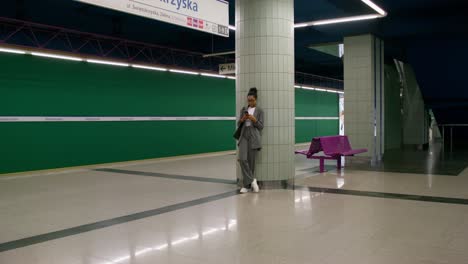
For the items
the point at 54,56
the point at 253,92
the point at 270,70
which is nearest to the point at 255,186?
the point at 253,92

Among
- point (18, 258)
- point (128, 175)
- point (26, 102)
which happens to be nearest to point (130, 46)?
point (26, 102)

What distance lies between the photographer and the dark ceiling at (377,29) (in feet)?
29.6

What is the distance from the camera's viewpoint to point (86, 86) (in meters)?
10.1

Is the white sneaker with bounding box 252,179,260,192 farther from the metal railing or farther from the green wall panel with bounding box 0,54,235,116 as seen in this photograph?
the metal railing

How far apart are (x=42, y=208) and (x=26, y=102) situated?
4.46 metres

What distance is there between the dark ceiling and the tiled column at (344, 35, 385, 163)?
1.47ft

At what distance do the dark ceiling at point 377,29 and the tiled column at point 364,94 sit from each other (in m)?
0.45

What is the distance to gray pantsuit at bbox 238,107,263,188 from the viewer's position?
6.34 metres

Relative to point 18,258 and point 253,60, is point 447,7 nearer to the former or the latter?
point 253,60

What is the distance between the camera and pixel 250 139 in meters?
6.39

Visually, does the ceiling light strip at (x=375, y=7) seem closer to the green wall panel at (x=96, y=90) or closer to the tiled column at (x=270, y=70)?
the tiled column at (x=270, y=70)

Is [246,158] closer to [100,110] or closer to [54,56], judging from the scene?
[54,56]

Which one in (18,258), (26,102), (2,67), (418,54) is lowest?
(18,258)

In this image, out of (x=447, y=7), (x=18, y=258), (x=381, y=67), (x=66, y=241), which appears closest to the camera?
(x=18, y=258)
